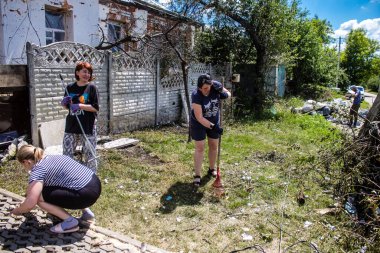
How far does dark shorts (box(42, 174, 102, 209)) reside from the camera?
3229 mm

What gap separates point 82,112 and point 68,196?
4.23 ft

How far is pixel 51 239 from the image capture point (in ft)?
10.4

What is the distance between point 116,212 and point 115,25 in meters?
9.07

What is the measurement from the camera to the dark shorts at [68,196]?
3229mm

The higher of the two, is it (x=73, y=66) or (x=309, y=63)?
(x=309, y=63)

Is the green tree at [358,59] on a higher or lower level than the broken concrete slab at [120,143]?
higher

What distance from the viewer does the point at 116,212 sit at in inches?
159

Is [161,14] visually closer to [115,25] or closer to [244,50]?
[115,25]

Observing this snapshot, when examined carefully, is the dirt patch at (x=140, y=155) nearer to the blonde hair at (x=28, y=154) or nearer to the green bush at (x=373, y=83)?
the blonde hair at (x=28, y=154)

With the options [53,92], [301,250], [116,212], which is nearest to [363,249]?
[301,250]

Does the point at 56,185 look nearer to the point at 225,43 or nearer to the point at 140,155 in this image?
the point at 140,155

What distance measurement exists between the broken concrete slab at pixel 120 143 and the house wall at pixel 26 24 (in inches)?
135

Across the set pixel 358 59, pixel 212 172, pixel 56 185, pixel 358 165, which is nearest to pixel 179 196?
pixel 212 172

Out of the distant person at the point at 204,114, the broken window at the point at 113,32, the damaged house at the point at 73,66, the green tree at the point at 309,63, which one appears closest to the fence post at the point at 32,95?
the damaged house at the point at 73,66
